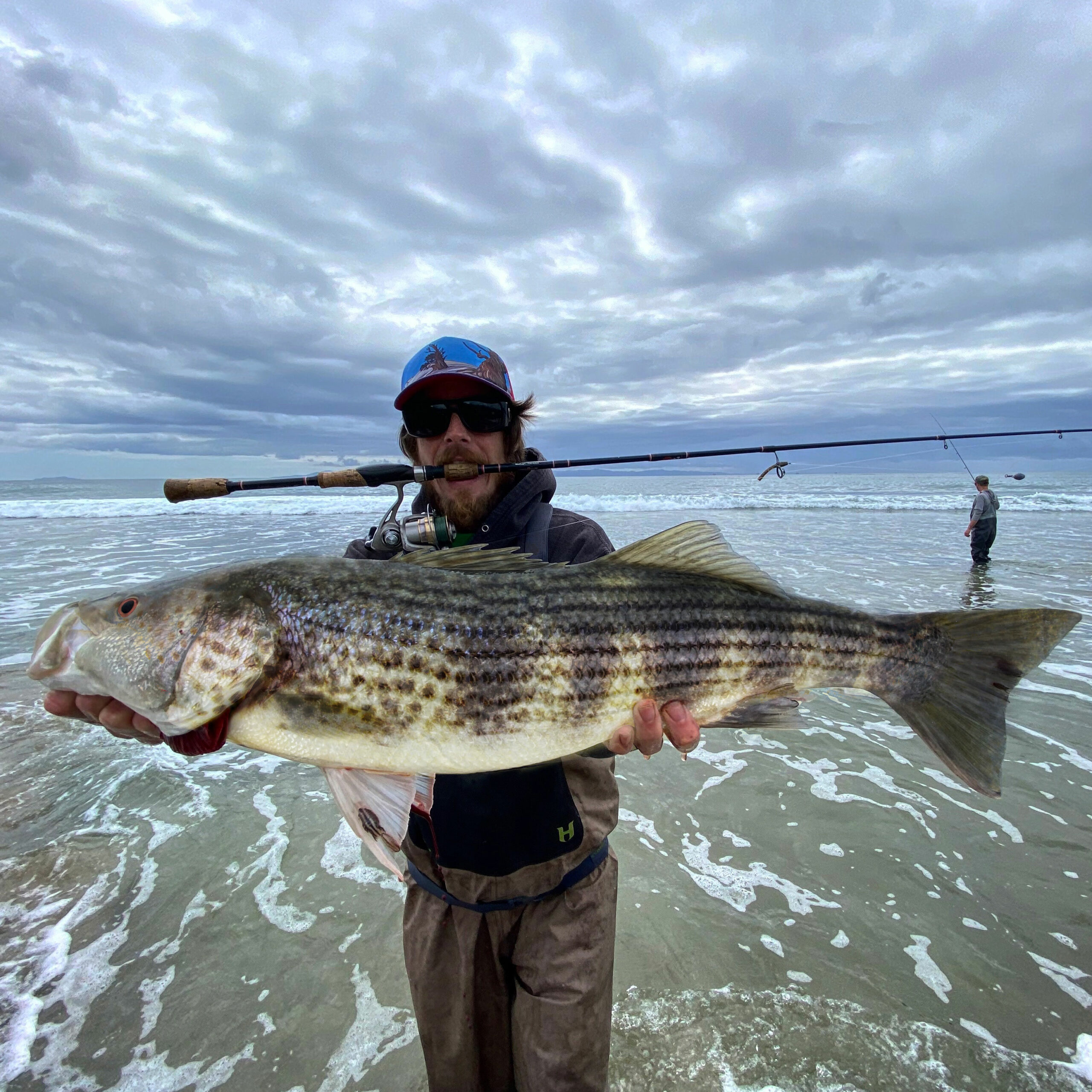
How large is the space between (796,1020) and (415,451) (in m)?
3.98

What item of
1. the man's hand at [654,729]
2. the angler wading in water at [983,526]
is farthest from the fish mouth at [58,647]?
the angler wading in water at [983,526]

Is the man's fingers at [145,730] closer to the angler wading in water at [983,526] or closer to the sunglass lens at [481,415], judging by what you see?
the sunglass lens at [481,415]

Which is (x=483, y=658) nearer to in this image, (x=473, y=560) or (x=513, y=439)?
(x=473, y=560)

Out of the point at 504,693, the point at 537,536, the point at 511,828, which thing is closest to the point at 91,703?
the point at 504,693

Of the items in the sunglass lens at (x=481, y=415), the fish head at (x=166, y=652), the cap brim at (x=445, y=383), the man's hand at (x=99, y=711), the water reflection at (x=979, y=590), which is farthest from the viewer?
the water reflection at (x=979, y=590)

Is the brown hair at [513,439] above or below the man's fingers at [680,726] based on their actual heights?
above

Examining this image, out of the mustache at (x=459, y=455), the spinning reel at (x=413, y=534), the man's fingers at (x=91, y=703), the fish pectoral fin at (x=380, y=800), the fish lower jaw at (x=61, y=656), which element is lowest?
the fish pectoral fin at (x=380, y=800)

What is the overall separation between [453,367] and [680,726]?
2335 millimetres

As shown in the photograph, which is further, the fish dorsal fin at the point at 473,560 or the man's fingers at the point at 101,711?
the fish dorsal fin at the point at 473,560

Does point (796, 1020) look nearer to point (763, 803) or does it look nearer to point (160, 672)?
point (763, 803)

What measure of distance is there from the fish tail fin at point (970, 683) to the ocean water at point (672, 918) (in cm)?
163

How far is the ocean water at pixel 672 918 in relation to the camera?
312 centimetres

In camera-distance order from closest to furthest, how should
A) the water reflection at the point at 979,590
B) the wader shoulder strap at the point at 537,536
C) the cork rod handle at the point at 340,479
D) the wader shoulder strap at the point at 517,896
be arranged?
the wader shoulder strap at the point at 517,896 → the wader shoulder strap at the point at 537,536 → the cork rod handle at the point at 340,479 → the water reflection at the point at 979,590

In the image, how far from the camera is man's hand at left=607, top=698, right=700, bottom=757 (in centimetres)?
256
